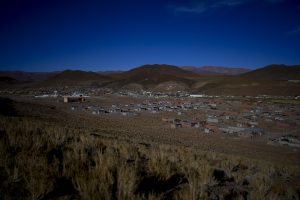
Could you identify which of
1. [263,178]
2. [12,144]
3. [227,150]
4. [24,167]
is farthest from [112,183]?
[227,150]

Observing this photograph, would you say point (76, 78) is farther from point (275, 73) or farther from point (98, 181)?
point (98, 181)

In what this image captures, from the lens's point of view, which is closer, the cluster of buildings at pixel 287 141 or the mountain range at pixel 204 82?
the cluster of buildings at pixel 287 141

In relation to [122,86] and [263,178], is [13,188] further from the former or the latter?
[122,86]

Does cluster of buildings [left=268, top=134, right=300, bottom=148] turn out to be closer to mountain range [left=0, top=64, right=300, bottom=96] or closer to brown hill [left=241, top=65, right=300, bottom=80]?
mountain range [left=0, top=64, right=300, bottom=96]

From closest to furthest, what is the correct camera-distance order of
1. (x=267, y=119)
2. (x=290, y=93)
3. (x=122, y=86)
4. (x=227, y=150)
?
(x=227, y=150), (x=267, y=119), (x=290, y=93), (x=122, y=86)

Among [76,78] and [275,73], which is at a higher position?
[275,73]

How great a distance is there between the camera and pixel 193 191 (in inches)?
168

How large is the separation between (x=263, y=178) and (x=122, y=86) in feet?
321

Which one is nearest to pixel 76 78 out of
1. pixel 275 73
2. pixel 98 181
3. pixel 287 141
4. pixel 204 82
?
pixel 204 82

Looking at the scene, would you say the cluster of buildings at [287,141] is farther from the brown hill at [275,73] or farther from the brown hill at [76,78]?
the brown hill at [275,73]

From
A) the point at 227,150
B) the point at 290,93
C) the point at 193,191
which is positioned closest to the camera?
the point at 193,191

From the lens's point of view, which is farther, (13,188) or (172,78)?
(172,78)

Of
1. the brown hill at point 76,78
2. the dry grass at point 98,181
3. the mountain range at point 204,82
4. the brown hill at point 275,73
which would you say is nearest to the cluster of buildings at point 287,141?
the dry grass at point 98,181

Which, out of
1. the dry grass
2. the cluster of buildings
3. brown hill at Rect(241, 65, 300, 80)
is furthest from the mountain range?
the dry grass
